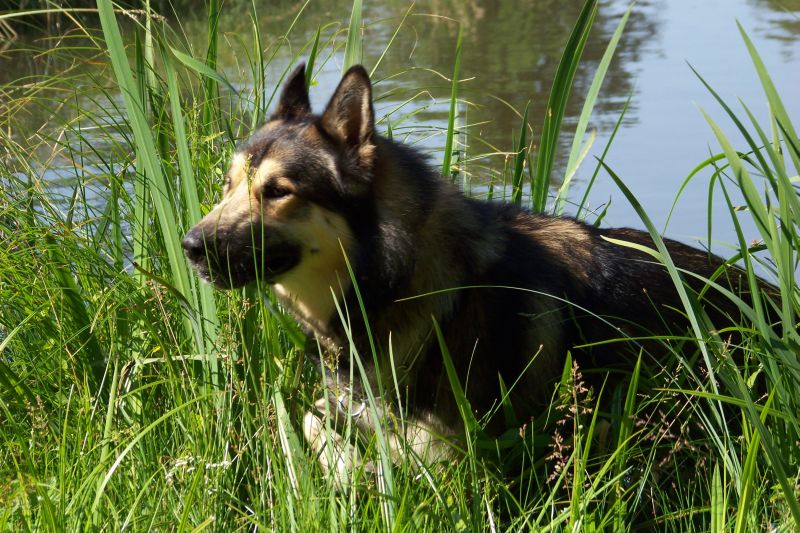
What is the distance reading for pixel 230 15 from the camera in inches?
594

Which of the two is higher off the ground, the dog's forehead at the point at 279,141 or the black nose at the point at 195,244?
the dog's forehead at the point at 279,141

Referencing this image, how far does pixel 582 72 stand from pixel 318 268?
8.71m

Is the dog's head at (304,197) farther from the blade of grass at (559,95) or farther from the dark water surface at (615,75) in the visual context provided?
the dark water surface at (615,75)

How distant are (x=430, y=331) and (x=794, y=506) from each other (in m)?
1.32

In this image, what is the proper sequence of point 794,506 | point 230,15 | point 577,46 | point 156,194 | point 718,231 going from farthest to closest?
point 230,15
point 718,231
point 577,46
point 156,194
point 794,506

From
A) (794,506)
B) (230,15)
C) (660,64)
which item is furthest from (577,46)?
(230,15)

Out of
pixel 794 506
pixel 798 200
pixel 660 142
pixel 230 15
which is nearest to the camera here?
pixel 794 506

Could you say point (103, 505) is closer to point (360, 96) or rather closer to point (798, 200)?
point (360, 96)

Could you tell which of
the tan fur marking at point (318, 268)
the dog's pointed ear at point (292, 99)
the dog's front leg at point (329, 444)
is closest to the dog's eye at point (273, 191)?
the tan fur marking at point (318, 268)

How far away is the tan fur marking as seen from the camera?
316cm

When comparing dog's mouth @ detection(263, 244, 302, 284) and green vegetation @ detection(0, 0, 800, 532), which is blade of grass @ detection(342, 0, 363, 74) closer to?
green vegetation @ detection(0, 0, 800, 532)

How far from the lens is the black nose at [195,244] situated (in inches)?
117

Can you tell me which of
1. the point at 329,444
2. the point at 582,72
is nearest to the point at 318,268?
the point at 329,444

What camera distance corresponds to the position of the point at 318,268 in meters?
3.22
